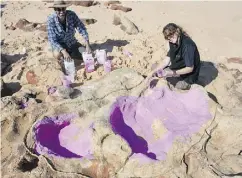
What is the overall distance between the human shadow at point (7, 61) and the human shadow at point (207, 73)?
11.0 ft

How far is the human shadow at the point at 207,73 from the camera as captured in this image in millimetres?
5715

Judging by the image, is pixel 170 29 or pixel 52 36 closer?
pixel 170 29

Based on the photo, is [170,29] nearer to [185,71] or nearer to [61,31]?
[185,71]

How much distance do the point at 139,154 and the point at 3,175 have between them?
5.38ft

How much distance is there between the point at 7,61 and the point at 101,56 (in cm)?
190

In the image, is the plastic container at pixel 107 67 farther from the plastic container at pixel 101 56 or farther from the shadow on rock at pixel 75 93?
the shadow on rock at pixel 75 93

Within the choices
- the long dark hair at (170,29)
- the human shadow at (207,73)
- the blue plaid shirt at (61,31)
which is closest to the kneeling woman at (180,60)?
the long dark hair at (170,29)

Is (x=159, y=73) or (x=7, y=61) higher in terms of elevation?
(x=159, y=73)

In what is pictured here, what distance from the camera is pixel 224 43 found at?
6.93 metres

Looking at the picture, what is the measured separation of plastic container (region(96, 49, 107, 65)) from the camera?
20.0 ft

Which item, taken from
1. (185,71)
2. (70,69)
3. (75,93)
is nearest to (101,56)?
(70,69)

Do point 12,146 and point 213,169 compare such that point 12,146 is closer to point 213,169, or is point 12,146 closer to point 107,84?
point 107,84

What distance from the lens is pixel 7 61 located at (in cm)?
670

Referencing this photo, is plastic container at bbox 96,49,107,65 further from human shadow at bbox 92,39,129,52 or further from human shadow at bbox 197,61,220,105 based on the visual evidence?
human shadow at bbox 197,61,220,105
